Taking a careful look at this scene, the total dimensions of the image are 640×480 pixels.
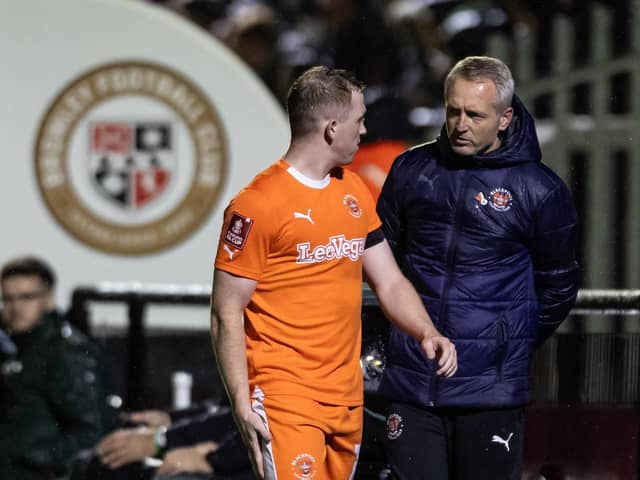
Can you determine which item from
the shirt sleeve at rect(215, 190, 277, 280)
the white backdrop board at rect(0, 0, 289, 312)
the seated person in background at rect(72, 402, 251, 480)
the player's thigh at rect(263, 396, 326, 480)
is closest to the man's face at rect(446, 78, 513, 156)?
the shirt sleeve at rect(215, 190, 277, 280)

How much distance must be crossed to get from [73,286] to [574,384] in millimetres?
2712

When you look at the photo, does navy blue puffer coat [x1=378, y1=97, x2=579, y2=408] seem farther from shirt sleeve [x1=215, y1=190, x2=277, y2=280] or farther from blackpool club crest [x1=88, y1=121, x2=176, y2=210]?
blackpool club crest [x1=88, y1=121, x2=176, y2=210]

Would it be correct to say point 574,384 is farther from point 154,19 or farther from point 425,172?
point 154,19

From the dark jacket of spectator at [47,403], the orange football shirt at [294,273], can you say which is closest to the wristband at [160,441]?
the dark jacket of spectator at [47,403]

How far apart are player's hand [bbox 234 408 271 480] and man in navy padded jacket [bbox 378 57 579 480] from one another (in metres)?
0.50

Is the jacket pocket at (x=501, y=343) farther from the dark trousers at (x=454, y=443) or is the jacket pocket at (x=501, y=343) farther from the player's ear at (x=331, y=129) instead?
the player's ear at (x=331, y=129)

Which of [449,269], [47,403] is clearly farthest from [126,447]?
[449,269]

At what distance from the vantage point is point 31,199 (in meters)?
6.28

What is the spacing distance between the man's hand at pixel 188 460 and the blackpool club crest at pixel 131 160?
177 cm

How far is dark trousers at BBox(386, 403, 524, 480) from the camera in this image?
12.2 ft

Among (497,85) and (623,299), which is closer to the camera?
(497,85)

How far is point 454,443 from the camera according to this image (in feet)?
12.3

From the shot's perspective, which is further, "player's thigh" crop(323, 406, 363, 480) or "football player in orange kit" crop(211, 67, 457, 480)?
"player's thigh" crop(323, 406, 363, 480)

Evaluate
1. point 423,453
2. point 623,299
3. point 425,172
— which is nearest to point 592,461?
point 623,299
